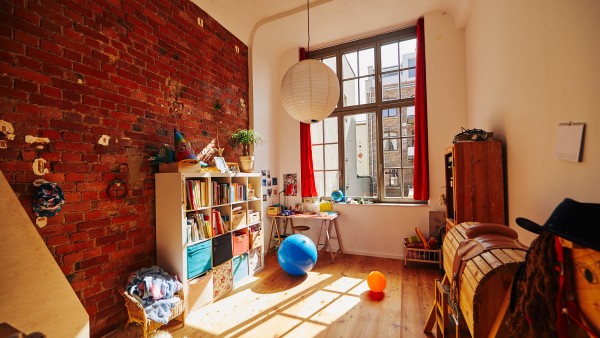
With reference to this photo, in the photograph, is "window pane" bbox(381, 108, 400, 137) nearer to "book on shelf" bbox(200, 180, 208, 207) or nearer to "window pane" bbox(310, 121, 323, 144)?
"window pane" bbox(310, 121, 323, 144)

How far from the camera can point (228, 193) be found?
3145mm

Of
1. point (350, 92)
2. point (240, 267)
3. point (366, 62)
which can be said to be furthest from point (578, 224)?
point (366, 62)

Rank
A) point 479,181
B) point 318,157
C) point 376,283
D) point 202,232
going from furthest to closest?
point 318,157
point 376,283
point 202,232
point 479,181

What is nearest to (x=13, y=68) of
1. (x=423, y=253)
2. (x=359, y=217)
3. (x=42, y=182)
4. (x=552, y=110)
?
(x=42, y=182)

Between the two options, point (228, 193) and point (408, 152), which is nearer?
point (228, 193)

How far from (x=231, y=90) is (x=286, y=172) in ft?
5.87

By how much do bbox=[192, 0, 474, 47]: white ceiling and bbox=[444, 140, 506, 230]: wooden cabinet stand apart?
2.20 metres

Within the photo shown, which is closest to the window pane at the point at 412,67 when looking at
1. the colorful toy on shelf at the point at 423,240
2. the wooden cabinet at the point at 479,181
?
the wooden cabinet at the point at 479,181

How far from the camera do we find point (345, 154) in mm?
4594

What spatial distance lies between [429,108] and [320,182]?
2.19 m

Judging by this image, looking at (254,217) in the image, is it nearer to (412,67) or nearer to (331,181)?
(331,181)

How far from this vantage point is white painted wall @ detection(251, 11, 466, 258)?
375 cm

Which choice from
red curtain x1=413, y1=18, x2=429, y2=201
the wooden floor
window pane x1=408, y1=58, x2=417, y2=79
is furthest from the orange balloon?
window pane x1=408, y1=58, x2=417, y2=79

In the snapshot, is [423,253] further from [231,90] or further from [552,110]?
[231,90]
